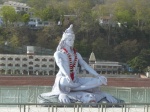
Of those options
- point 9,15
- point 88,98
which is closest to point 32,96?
point 88,98

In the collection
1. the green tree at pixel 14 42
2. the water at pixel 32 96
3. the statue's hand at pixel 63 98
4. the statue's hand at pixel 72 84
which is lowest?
the green tree at pixel 14 42

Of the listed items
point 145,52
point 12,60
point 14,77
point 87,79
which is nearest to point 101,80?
point 87,79

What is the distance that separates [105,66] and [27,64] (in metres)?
5.30

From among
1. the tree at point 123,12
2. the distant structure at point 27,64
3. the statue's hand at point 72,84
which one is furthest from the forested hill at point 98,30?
the statue's hand at point 72,84

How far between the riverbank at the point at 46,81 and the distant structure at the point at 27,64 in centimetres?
304

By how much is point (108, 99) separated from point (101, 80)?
0.58 m

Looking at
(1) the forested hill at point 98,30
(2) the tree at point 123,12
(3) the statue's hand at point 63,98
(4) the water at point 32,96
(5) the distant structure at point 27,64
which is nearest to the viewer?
(3) the statue's hand at point 63,98

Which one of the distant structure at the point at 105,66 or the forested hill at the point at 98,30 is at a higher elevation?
the forested hill at the point at 98,30

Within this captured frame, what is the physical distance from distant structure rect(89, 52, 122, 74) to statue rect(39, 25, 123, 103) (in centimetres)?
2003

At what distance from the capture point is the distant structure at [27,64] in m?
33.5

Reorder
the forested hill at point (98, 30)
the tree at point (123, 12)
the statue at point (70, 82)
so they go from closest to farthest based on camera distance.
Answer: the statue at point (70, 82)
the forested hill at point (98, 30)
the tree at point (123, 12)

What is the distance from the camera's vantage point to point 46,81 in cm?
2988

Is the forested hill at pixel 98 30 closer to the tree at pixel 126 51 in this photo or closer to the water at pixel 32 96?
the tree at pixel 126 51

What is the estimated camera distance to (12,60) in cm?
3369
